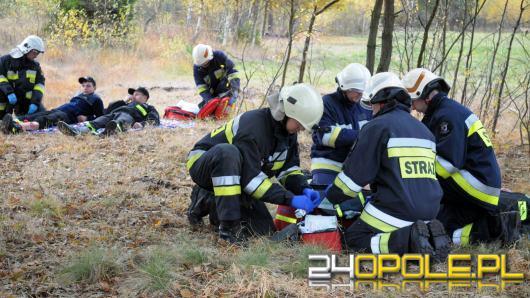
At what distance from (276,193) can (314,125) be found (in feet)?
2.01

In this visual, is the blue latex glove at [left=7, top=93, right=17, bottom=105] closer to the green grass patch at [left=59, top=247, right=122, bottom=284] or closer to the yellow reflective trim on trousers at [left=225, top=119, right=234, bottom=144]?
the yellow reflective trim on trousers at [left=225, top=119, right=234, bottom=144]

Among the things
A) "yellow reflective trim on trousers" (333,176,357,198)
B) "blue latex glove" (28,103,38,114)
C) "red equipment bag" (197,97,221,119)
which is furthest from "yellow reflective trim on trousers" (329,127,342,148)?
"blue latex glove" (28,103,38,114)

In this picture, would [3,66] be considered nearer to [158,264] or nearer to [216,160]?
[216,160]

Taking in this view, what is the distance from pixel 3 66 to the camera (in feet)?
30.5

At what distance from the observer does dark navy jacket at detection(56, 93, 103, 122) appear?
951 centimetres

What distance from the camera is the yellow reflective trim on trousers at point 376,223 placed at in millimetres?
4152

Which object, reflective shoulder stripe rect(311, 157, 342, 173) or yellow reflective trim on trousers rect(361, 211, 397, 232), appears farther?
reflective shoulder stripe rect(311, 157, 342, 173)

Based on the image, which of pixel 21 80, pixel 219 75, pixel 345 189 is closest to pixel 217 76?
pixel 219 75

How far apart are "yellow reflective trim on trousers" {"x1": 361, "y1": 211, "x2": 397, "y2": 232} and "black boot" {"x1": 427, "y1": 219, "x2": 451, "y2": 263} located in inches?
10.4

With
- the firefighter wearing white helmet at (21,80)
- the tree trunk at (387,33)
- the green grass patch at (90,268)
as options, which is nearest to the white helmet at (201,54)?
the firefighter wearing white helmet at (21,80)

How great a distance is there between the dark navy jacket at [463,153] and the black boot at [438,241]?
0.73 meters

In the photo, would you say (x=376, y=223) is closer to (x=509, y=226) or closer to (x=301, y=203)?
(x=301, y=203)

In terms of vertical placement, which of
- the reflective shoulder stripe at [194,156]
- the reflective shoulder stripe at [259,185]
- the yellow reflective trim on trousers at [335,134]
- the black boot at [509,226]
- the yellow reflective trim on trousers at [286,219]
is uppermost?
the yellow reflective trim on trousers at [335,134]

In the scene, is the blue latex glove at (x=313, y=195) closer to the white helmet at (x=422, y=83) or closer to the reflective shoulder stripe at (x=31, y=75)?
the white helmet at (x=422, y=83)
